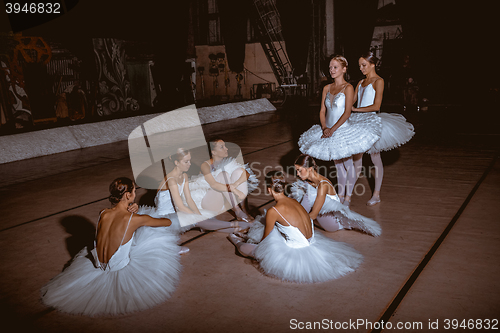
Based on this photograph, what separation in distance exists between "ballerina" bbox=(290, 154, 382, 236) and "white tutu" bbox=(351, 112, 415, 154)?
3.78 ft

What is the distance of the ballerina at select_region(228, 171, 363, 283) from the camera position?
3047 millimetres

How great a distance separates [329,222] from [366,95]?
1768mm

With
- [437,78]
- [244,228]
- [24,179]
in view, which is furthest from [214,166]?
[437,78]

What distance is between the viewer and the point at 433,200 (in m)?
4.99

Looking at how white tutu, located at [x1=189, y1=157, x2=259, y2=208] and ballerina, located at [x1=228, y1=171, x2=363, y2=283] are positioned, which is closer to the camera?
ballerina, located at [x1=228, y1=171, x2=363, y2=283]

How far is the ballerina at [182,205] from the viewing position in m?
3.97

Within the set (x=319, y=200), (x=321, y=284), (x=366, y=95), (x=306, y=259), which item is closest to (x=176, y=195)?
(x=319, y=200)

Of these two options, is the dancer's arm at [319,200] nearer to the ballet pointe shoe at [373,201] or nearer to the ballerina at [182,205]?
the ballerina at [182,205]

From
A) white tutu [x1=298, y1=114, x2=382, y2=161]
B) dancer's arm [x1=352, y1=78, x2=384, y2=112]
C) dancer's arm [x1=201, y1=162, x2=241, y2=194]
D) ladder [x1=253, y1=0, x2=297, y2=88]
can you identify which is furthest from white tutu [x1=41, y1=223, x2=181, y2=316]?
ladder [x1=253, y1=0, x2=297, y2=88]

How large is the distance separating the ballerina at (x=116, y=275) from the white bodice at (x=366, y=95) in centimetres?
299

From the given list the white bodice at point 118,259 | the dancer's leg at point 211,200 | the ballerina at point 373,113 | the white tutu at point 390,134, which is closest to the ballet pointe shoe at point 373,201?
the ballerina at point 373,113

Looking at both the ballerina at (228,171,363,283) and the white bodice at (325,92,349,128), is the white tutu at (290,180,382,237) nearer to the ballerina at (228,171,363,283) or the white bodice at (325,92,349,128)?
the ballerina at (228,171,363,283)

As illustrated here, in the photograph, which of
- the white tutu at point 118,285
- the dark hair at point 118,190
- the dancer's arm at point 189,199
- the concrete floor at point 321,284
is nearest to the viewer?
the concrete floor at point 321,284

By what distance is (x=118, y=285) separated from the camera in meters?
2.81
